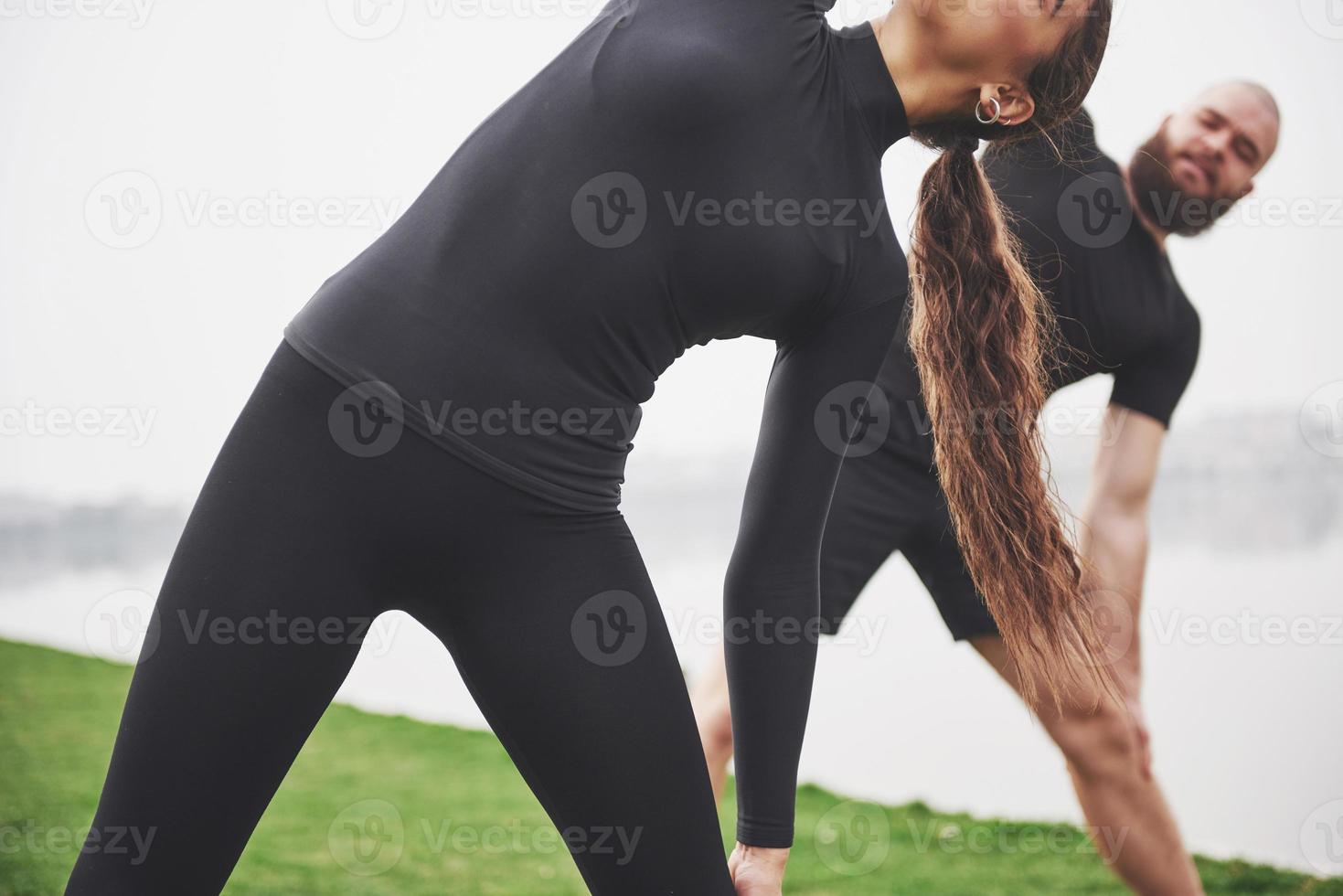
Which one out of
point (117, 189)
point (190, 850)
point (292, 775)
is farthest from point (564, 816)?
point (117, 189)

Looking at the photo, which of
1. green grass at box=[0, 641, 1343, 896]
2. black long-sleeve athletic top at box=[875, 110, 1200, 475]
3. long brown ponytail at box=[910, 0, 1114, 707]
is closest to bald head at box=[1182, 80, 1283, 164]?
black long-sleeve athletic top at box=[875, 110, 1200, 475]

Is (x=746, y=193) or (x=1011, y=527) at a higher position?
(x=746, y=193)

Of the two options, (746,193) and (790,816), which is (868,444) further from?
(746,193)

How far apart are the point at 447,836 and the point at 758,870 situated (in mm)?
1799

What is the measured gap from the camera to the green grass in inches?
93.5

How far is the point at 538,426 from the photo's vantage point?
0.89m

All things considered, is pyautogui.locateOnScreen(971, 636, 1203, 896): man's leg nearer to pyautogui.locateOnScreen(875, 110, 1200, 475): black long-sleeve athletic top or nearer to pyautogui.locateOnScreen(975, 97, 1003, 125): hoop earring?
pyautogui.locateOnScreen(875, 110, 1200, 475): black long-sleeve athletic top

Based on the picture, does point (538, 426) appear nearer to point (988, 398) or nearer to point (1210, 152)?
point (988, 398)

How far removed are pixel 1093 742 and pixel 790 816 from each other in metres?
0.96

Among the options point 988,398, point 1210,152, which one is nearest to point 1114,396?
point 1210,152

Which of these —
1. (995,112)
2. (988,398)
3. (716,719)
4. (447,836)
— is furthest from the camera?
(447,836)

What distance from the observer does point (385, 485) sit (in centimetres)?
89

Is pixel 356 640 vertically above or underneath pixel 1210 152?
underneath

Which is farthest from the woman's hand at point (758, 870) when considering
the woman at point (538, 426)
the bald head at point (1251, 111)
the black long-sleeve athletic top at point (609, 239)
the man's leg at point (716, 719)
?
the bald head at point (1251, 111)
